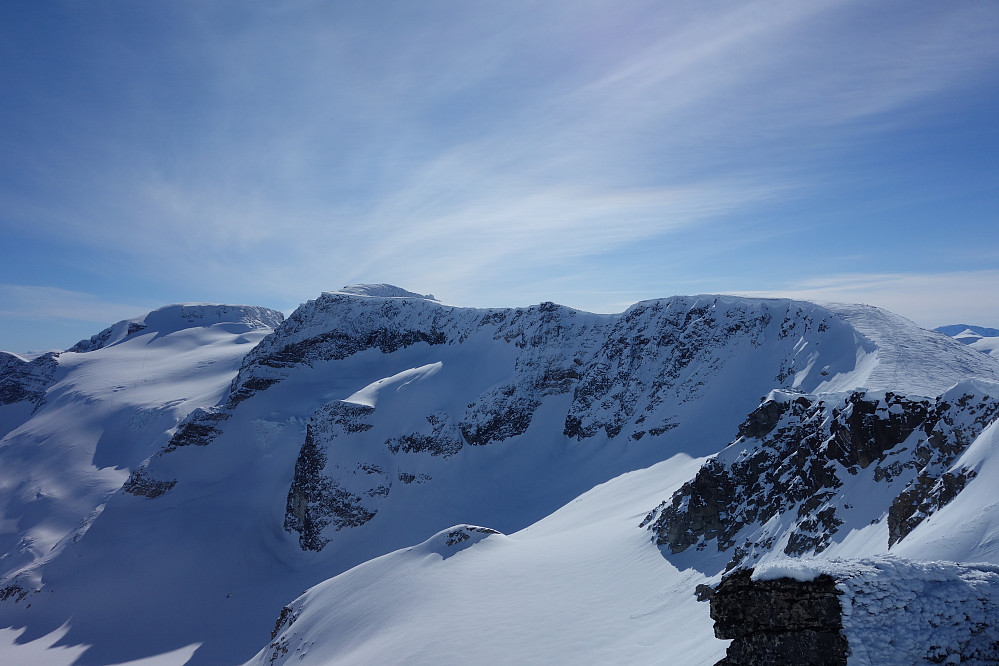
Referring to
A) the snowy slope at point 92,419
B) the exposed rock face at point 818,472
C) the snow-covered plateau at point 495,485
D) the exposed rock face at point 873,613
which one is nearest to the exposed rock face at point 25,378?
the snowy slope at point 92,419

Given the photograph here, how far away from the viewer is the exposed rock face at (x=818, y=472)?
17.8 metres

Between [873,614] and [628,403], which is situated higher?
[628,403]

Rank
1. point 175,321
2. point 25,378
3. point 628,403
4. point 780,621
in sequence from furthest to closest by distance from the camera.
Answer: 1. point 175,321
2. point 25,378
3. point 628,403
4. point 780,621

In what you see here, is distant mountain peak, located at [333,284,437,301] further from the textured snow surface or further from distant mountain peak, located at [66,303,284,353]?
the textured snow surface

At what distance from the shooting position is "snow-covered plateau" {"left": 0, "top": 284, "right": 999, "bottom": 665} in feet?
60.3

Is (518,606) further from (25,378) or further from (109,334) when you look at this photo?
(109,334)

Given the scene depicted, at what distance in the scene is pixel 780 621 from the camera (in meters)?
9.09

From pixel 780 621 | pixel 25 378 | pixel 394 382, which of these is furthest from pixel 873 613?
pixel 25 378

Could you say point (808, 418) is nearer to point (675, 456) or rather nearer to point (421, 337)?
point (675, 456)

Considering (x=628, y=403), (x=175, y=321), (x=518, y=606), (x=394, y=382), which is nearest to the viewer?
(x=518, y=606)

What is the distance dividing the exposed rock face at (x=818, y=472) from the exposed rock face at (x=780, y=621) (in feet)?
27.9

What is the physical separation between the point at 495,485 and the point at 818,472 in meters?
50.0

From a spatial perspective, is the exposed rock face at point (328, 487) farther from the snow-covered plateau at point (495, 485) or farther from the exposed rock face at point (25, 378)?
the exposed rock face at point (25, 378)

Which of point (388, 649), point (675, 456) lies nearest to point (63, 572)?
point (388, 649)
